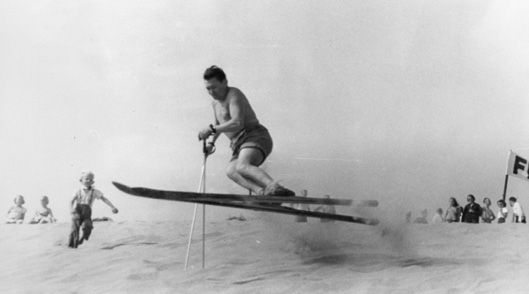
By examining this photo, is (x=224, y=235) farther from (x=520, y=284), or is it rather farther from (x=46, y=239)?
(x=520, y=284)

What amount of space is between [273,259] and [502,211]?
3.86 m

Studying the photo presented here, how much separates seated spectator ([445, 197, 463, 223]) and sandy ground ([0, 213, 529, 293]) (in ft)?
2.64

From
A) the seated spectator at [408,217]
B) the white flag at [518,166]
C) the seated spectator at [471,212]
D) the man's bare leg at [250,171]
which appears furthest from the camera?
the white flag at [518,166]

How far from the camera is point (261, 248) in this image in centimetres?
716

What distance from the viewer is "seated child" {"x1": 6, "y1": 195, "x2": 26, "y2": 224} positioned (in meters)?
8.99

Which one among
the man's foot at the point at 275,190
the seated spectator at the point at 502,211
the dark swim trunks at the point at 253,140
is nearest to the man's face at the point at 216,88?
the dark swim trunks at the point at 253,140

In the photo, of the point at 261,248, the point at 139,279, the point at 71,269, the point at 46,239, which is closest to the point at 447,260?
the point at 261,248

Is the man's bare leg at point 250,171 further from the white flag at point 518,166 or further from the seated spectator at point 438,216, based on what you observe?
the white flag at point 518,166

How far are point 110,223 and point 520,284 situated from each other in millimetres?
5619

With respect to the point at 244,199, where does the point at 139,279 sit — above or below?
below

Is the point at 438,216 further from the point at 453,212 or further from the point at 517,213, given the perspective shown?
the point at 517,213

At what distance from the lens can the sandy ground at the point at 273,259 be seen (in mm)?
5602

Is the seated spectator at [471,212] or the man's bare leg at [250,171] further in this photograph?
the seated spectator at [471,212]

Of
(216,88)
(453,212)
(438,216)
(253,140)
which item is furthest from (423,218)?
(216,88)
